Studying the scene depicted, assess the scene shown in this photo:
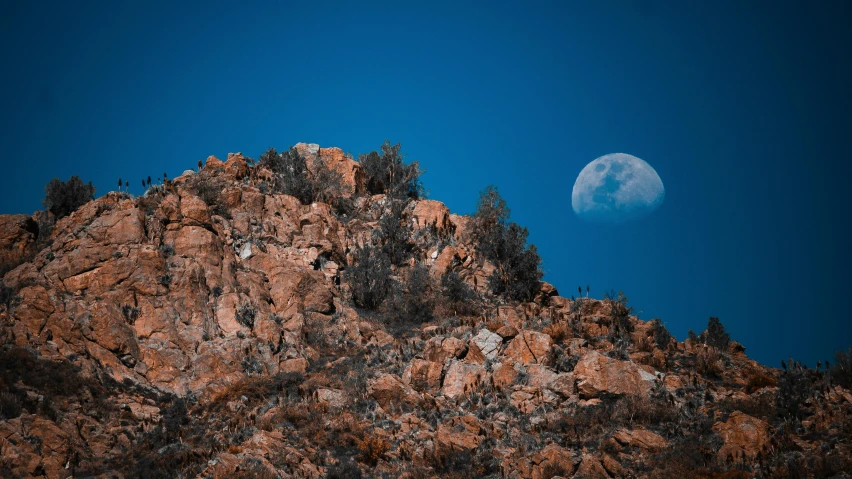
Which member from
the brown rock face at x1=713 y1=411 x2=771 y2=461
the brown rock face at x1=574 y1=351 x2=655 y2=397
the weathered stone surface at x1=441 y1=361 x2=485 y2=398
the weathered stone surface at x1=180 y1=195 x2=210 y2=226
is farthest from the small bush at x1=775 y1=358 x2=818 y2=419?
the weathered stone surface at x1=180 y1=195 x2=210 y2=226

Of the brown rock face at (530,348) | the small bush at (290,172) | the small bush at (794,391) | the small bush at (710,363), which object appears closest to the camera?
the small bush at (794,391)

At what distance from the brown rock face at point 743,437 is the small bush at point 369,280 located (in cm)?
1746

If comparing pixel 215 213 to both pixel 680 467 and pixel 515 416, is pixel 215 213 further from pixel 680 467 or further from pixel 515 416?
pixel 680 467

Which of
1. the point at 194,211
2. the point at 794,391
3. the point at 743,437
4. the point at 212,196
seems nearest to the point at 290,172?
the point at 212,196

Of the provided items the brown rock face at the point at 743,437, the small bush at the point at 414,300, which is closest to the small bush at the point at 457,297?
the small bush at the point at 414,300

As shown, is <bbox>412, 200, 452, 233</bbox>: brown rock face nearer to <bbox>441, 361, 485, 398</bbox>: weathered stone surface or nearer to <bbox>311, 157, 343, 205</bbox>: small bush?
<bbox>311, 157, 343, 205</bbox>: small bush

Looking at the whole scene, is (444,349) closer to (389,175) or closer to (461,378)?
(461,378)

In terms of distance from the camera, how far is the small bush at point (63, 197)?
102 feet

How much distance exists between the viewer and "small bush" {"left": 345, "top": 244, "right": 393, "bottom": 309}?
30.3 metres

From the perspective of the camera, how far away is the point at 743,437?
18344mm

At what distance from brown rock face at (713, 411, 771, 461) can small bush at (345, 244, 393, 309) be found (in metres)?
17.5

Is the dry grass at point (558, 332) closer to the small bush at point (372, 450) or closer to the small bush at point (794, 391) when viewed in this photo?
the small bush at point (794, 391)

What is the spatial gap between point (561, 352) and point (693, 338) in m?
8.64

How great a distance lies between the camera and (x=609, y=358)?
77.3 feet
